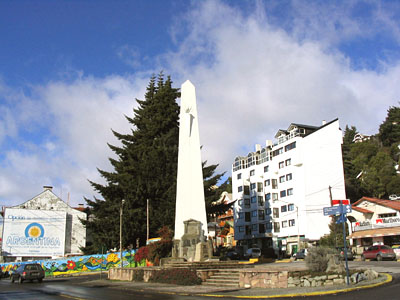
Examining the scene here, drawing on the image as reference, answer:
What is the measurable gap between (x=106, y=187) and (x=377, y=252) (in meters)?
28.1

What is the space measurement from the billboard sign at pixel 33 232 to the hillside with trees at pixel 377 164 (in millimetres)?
50333

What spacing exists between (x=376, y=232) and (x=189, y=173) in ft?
98.9

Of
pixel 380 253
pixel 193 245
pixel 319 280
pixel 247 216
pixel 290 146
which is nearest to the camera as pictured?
pixel 319 280

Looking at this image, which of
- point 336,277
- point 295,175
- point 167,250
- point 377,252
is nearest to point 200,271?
point 336,277

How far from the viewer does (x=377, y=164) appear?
2805 inches

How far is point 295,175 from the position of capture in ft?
209

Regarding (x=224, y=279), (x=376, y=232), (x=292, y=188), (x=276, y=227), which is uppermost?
(x=292, y=188)

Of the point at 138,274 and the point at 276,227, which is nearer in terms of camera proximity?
the point at 138,274

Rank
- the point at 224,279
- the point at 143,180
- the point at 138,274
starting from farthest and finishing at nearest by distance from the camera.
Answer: the point at 143,180 < the point at 138,274 < the point at 224,279

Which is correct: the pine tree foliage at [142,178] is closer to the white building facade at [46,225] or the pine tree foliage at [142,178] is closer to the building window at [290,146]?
the white building facade at [46,225]

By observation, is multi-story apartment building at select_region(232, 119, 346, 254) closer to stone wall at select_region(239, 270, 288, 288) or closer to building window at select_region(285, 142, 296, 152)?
building window at select_region(285, 142, 296, 152)

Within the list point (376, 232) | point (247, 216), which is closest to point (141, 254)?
point (376, 232)

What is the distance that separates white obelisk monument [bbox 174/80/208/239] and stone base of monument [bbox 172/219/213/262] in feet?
1.60

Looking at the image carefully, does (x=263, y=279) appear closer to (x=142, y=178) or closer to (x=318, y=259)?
(x=318, y=259)
